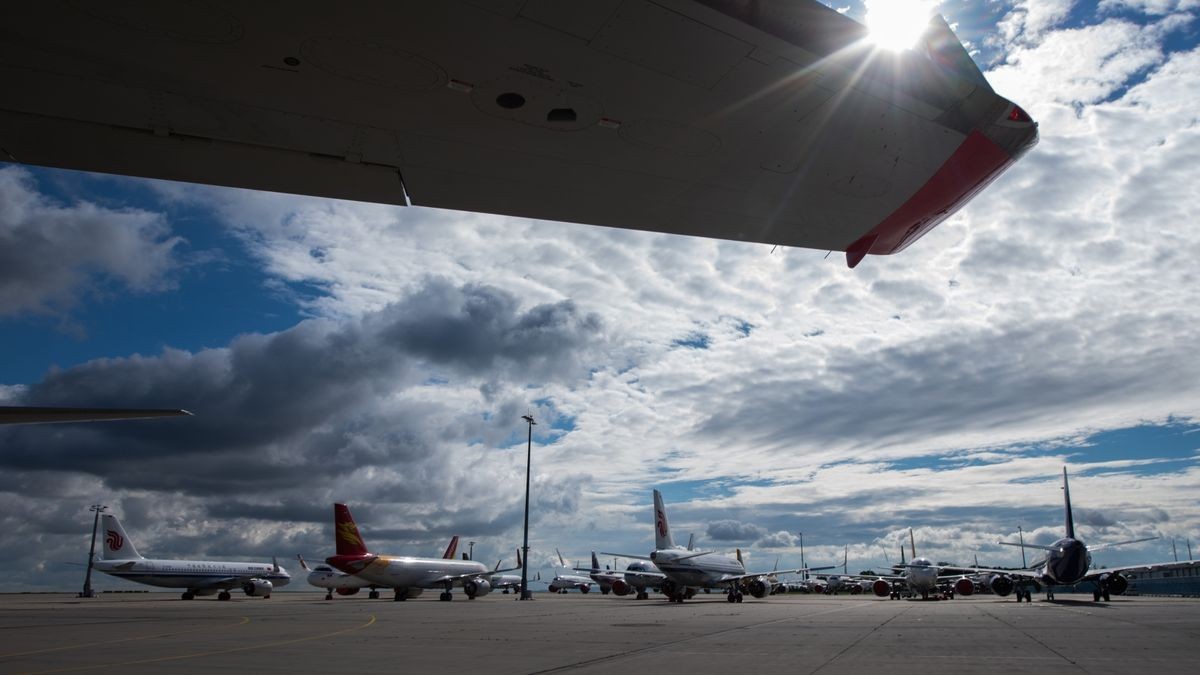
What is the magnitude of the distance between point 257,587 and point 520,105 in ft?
161

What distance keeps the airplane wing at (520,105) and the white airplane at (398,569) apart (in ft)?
124

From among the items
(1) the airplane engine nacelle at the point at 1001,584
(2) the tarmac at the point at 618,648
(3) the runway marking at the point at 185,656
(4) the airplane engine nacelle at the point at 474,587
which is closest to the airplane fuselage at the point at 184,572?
(4) the airplane engine nacelle at the point at 474,587

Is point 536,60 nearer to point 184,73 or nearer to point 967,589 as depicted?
point 184,73

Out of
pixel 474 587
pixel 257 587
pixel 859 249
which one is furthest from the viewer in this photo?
pixel 257 587

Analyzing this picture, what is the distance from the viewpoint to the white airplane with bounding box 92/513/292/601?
130ft

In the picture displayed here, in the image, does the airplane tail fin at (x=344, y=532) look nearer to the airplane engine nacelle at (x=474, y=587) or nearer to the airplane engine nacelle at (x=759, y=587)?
the airplane engine nacelle at (x=474, y=587)

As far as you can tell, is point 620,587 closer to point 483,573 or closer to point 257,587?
point 483,573

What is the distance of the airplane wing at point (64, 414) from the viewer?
A: 7180 mm

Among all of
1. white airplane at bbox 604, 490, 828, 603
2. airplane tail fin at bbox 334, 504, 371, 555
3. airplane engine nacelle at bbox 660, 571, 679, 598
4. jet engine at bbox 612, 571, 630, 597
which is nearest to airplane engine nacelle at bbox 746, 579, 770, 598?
white airplane at bbox 604, 490, 828, 603

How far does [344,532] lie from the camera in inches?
1529

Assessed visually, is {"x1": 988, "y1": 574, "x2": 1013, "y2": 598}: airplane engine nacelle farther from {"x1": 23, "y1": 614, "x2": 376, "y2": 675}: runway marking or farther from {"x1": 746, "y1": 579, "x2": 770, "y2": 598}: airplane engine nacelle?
{"x1": 23, "y1": 614, "x2": 376, "y2": 675}: runway marking

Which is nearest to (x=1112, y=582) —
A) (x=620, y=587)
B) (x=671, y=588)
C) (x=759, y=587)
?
(x=759, y=587)

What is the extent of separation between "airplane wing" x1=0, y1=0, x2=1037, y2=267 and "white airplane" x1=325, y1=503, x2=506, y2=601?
3792 centimetres

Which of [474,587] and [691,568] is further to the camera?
[474,587]
